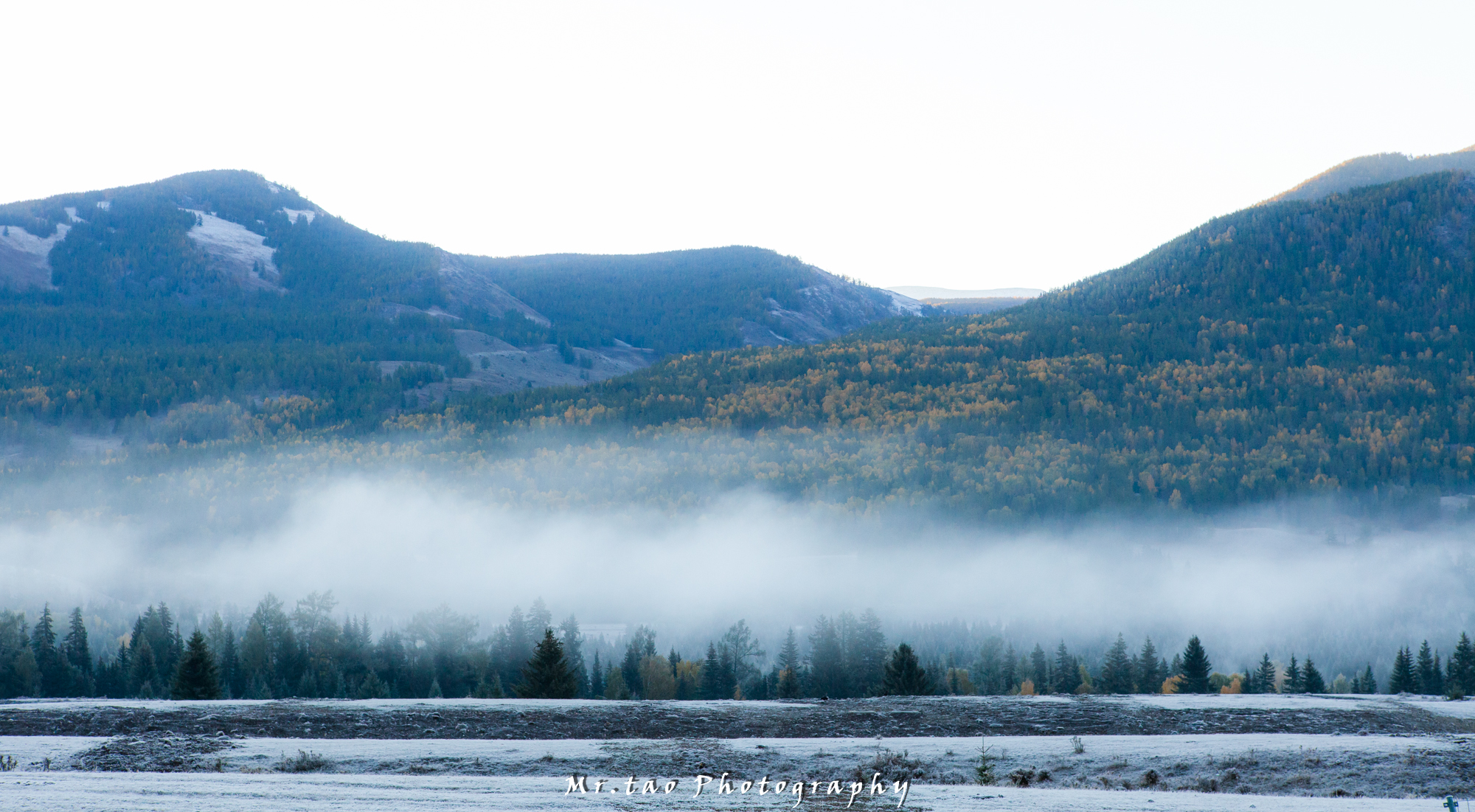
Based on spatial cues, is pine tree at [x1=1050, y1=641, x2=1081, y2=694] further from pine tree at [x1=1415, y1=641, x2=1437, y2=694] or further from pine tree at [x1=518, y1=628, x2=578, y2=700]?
pine tree at [x1=518, y1=628, x2=578, y2=700]

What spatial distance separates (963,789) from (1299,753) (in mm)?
9677

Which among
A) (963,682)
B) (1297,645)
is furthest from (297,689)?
(1297,645)

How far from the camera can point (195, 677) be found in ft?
173

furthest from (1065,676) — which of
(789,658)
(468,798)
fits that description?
(468,798)

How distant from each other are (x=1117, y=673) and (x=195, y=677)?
2844 inches

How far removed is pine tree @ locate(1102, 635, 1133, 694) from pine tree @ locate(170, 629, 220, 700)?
6778 cm

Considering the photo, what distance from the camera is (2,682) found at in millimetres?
83625

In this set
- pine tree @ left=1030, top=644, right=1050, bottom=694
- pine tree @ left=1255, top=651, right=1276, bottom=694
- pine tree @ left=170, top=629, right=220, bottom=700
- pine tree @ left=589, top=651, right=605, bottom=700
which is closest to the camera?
pine tree @ left=170, top=629, right=220, bottom=700

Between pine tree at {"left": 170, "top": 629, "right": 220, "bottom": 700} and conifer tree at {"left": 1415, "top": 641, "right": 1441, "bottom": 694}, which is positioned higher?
pine tree at {"left": 170, "top": 629, "right": 220, "bottom": 700}

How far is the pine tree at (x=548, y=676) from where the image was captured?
2106 inches

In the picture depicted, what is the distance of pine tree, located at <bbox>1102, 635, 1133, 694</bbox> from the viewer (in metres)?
87.6

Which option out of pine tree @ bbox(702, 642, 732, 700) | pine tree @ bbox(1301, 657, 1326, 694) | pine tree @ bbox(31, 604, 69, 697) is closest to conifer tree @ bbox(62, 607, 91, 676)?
pine tree @ bbox(31, 604, 69, 697)

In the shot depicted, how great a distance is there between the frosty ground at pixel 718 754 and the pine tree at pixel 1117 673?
49813mm

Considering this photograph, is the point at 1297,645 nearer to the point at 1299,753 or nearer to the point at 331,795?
the point at 1299,753
